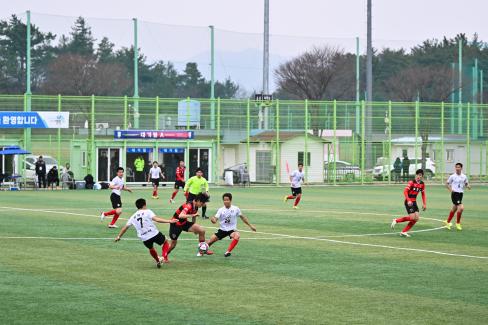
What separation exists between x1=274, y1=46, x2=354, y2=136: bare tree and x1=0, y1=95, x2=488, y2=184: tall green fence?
27.6 m

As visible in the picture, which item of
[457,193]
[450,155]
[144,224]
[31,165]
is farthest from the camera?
[450,155]

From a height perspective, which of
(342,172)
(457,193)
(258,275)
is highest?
(342,172)

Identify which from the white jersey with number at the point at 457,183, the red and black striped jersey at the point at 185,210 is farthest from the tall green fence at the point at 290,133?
the red and black striped jersey at the point at 185,210

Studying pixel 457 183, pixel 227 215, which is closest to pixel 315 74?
pixel 457 183

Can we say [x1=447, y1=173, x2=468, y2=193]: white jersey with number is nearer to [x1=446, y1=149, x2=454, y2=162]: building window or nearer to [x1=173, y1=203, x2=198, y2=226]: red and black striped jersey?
[x1=173, y1=203, x2=198, y2=226]: red and black striped jersey

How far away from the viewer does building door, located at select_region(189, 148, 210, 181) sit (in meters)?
62.9

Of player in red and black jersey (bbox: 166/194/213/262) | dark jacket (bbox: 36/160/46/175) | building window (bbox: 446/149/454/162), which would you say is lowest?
player in red and black jersey (bbox: 166/194/213/262)

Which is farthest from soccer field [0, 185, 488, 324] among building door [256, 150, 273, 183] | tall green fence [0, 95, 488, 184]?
building door [256, 150, 273, 183]

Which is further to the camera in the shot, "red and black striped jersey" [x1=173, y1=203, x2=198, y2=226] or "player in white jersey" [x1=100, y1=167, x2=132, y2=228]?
"player in white jersey" [x1=100, y1=167, x2=132, y2=228]

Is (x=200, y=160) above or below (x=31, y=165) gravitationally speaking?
above

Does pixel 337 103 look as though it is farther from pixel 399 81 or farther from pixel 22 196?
pixel 399 81

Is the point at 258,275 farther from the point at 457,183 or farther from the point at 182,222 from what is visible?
the point at 457,183

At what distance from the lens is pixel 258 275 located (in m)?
18.3

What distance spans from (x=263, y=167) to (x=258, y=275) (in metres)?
48.7
